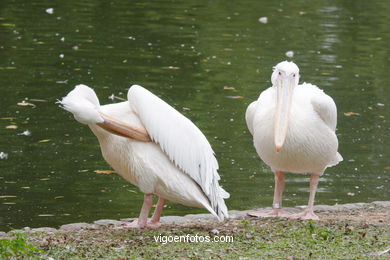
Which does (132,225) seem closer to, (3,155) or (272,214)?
(272,214)

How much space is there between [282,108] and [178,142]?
2.29 feet

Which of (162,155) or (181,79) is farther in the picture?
(181,79)

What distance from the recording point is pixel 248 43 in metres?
12.2

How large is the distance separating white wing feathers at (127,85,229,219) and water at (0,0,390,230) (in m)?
1.21

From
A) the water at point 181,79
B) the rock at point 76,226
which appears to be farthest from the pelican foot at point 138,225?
the water at point 181,79

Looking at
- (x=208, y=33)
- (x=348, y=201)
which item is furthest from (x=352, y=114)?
(x=208, y=33)

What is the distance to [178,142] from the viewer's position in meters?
4.87

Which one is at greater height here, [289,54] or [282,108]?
[282,108]

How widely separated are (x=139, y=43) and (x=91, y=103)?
6971 mm

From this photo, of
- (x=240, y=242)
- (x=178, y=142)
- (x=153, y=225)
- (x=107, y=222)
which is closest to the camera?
(x=240, y=242)

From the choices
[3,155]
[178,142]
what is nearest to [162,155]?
[178,142]

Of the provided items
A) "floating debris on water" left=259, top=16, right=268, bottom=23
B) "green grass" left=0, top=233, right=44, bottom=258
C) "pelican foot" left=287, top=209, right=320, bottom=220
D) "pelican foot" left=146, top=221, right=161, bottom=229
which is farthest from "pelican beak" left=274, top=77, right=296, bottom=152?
"floating debris on water" left=259, top=16, right=268, bottom=23

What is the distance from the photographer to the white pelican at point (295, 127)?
17.0 ft

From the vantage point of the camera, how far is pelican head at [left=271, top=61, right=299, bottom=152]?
5047 mm
